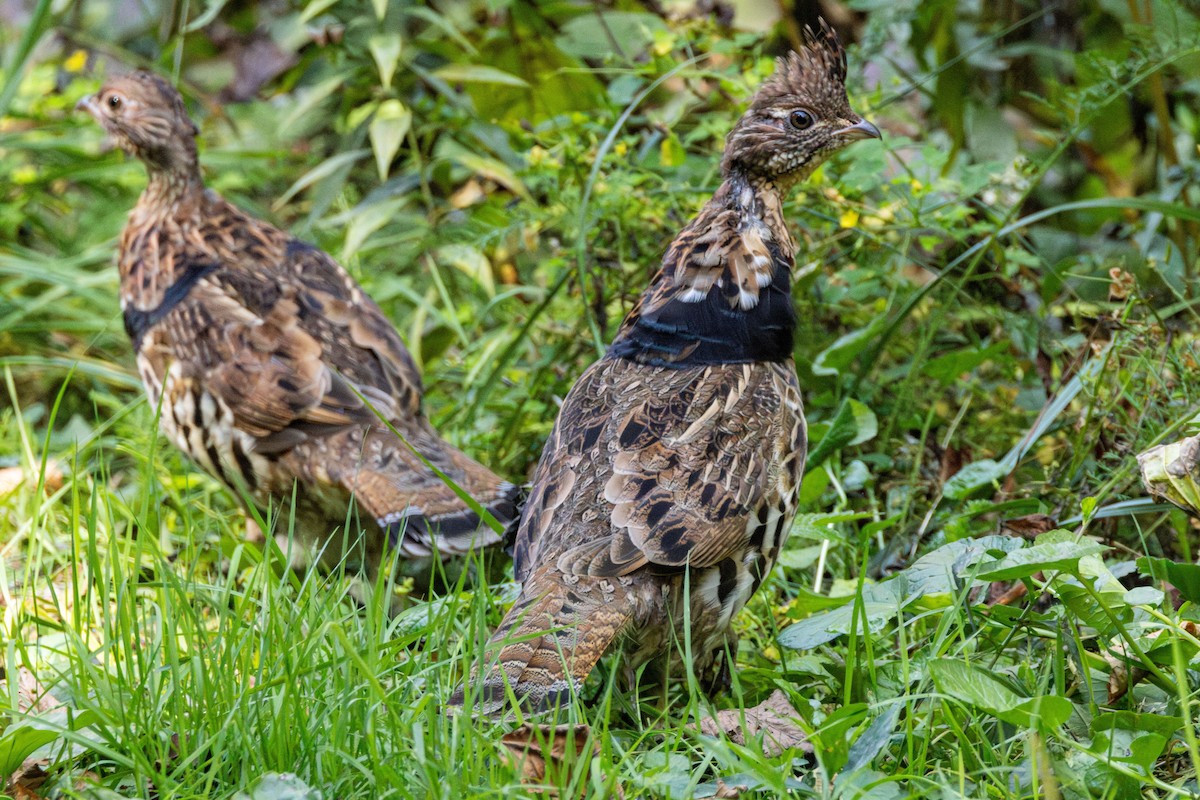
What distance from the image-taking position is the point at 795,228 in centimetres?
466

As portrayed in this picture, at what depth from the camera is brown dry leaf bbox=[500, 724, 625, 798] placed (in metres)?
2.48

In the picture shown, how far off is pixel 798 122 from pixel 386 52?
7.15 ft

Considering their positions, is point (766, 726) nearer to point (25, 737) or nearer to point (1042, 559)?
point (1042, 559)

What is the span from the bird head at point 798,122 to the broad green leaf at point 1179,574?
1.42 meters

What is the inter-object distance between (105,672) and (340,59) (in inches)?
135

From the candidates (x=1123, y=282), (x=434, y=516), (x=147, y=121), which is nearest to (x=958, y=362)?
(x=1123, y=282)

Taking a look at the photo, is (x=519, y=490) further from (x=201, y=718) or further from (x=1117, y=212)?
(x=1117, y=212)

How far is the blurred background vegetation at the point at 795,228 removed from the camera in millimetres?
4004

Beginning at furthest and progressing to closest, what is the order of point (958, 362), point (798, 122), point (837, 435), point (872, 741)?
1. point (958, 362)
2. point (837, 435)
3. point (798, 122)
4. point (872, 741)

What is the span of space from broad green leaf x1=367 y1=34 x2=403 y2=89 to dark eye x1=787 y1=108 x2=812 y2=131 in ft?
6.85

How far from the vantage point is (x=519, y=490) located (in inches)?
162

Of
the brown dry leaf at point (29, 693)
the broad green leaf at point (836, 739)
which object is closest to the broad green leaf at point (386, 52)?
the brown dry leaf at point (29, 693)

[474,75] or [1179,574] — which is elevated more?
[474,75]

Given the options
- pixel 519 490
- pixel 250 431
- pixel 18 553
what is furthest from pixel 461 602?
pixel 18 553
